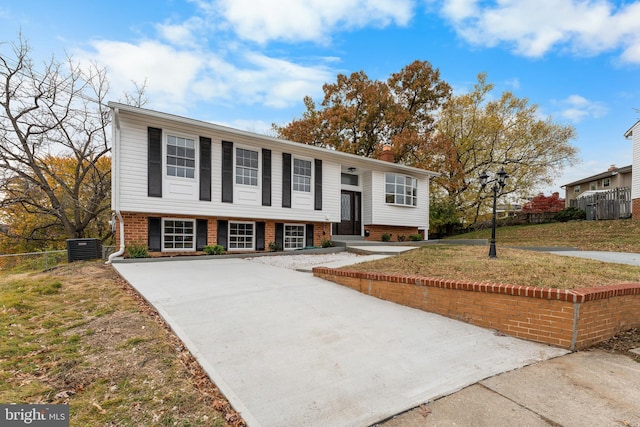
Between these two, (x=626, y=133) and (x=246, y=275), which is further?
(x=626, y=133)

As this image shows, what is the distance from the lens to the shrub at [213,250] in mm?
10688

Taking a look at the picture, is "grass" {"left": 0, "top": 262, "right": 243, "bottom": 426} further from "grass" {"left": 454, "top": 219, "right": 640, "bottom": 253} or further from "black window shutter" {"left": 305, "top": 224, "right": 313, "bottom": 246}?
"grass" {"left": 454, "top": 219, "right": 640, "bottom": 253}

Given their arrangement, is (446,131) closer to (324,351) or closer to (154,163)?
(154,163)

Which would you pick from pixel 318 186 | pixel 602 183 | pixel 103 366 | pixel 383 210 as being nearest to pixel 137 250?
pixel 318 186

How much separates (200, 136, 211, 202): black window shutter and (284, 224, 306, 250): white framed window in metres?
3.69

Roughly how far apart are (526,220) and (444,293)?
21.8m

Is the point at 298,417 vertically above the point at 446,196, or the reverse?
the point at 446,196

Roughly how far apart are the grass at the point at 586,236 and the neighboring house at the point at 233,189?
7.21 meters

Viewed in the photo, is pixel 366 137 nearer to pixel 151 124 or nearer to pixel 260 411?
pixel 151 124

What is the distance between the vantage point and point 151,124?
9836 millimetres

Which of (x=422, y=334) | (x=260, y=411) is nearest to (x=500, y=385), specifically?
(x=422, y=334)

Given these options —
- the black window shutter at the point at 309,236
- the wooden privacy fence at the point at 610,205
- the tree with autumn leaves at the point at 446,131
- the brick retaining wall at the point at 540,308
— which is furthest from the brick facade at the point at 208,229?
the wooden privacy fence at the point at 610,205

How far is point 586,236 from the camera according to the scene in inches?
572

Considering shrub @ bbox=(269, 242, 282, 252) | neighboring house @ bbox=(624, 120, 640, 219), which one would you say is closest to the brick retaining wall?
shrub @ bbox=(269, 242, 282, 252)
